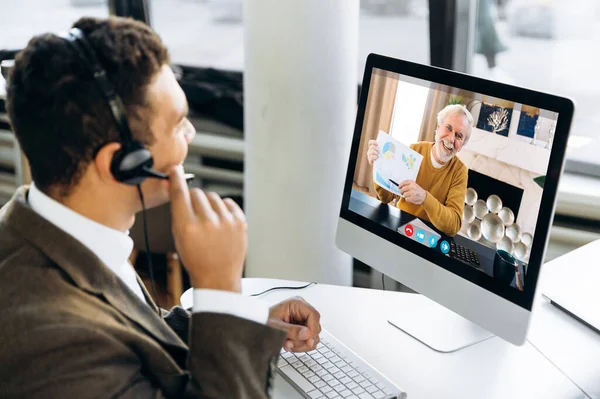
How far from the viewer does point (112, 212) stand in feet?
3.41

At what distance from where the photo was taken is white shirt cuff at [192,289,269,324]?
1.01 meters

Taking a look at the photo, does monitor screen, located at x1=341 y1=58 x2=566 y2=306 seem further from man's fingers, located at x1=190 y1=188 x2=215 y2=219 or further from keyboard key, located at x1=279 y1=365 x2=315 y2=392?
man's fingers, located at x1=190 y1=188 x2=215 y2=219

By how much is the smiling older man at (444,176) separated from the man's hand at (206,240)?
398mm

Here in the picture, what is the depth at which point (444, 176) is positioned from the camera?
127 cm

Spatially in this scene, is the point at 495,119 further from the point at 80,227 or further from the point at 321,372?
the point at 80,227

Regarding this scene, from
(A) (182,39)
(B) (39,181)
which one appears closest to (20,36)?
(A) (182,39)

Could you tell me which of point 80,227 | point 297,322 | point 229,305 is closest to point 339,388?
point 297,322

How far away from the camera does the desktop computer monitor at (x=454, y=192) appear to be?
115 centimetres

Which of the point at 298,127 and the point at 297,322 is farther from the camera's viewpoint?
the point at 298,127

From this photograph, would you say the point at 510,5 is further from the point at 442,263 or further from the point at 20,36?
the point at 20,36

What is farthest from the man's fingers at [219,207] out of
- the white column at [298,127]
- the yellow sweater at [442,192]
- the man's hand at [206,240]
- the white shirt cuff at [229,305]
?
the white column at [298,127]

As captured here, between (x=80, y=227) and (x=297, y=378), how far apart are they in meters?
0.46

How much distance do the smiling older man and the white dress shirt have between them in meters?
0.42

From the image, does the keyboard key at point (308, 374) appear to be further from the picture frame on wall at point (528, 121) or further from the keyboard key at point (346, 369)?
the picture frame on wall at point (528, 121)
